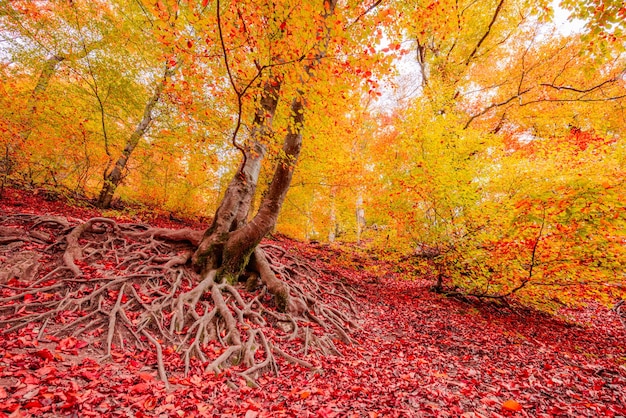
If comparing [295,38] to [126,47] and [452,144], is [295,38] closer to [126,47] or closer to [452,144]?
[452,144]

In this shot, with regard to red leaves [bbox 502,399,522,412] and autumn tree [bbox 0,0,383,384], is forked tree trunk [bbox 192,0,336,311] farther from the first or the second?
red leaves [bbox 502,399,522,412]

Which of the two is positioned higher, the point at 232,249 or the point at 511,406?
the point at 232,249

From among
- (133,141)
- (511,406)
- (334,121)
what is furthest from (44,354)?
(334,121)

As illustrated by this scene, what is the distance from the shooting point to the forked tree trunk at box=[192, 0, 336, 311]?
6.07 metres

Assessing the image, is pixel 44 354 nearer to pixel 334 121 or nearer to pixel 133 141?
pixel 133 141

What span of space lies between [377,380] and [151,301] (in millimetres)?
4258

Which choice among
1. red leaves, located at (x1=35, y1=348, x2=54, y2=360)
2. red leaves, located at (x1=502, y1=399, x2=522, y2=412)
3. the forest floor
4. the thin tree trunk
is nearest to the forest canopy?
the thin tree trunk

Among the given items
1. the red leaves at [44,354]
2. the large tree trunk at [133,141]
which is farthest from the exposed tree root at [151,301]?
the large tree trunk at [133,141]

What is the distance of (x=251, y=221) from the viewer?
611 cm

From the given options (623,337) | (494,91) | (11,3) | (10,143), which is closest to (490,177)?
(623,337)

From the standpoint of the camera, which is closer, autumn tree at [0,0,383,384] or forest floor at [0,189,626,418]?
forest floor at [0,189,626,418]

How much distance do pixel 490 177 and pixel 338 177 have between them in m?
5.99

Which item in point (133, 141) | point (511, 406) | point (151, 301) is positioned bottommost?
point (151, 301)

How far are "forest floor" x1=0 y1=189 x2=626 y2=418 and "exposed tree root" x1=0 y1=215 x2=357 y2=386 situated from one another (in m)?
0.28
